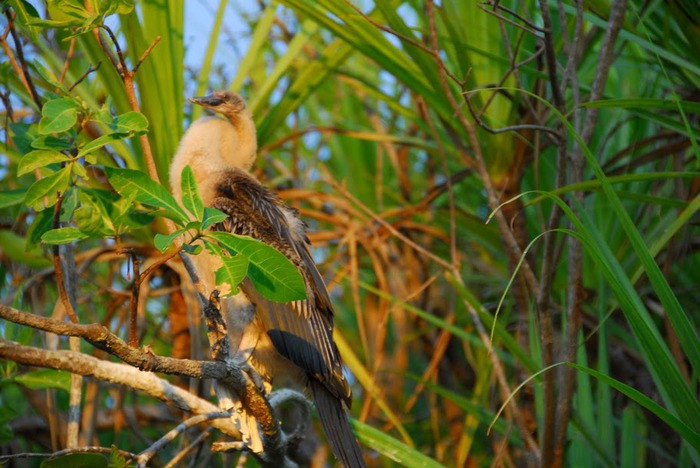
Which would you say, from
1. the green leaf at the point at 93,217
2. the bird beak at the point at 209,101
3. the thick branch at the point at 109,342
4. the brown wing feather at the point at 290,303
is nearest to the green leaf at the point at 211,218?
the green leaf at the point at 93,217

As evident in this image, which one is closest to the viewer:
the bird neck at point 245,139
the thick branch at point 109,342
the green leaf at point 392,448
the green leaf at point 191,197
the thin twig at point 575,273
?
the thick branch at point 109,342

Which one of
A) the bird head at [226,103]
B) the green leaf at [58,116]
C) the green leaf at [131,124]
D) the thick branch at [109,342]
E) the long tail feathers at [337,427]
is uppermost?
the bird head at [226,103]

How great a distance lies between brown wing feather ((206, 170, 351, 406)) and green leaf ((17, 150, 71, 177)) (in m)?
0.91

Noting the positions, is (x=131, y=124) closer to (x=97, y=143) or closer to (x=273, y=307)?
(x=97, y=143)

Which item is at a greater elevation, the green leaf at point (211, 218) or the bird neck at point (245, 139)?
the bird neck at point (245, 139)

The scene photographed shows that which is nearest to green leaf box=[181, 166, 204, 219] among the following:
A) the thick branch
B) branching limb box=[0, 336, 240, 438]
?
the thick branch

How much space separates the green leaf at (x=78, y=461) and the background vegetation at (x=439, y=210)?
0.16 meters

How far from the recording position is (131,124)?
4.43ft

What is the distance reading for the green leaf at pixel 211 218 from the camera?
1.30 meters

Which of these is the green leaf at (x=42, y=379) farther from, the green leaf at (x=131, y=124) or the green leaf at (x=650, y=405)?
the green leaf at (x=650, y=405)

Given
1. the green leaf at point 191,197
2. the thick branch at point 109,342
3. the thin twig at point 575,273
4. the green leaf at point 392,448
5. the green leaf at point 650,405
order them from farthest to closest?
the green leaf at point 392,448, the thin twig at point 575,273, the green leaf at point 650,405, the green leaf at point 191,197, the thick branch at point 109,342

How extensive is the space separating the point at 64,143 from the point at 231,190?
1.04 metres

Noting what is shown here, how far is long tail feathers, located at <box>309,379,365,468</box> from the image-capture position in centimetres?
205

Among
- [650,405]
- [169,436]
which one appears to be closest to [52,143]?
[169,436]
